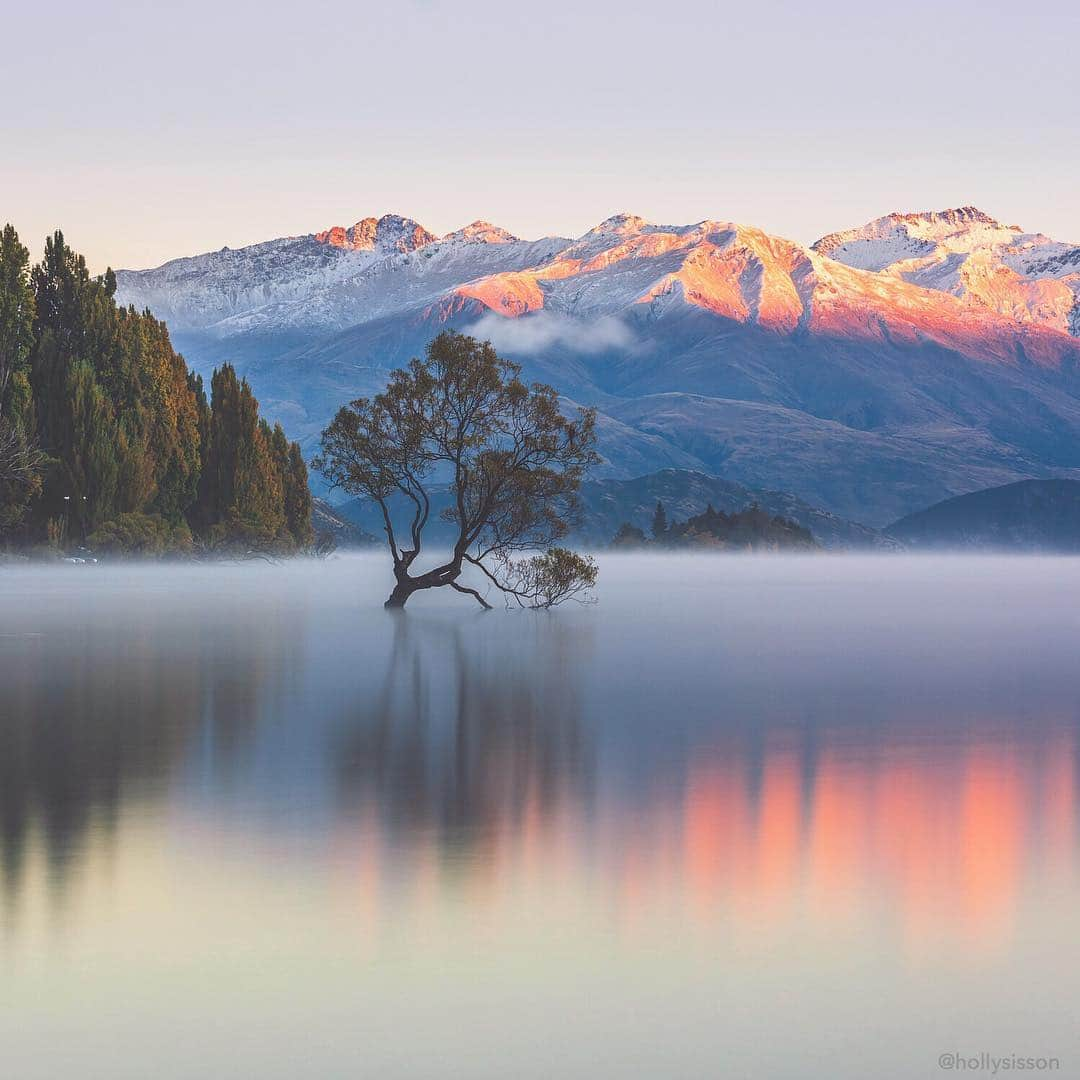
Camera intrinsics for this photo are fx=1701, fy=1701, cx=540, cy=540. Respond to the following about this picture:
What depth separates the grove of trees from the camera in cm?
8156

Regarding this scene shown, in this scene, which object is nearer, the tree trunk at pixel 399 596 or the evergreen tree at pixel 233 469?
the tree trunk at pixel 399 596

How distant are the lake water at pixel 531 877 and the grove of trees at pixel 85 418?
48047 mm

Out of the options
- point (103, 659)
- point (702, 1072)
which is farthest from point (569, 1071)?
point (103, 659)

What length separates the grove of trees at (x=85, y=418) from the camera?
268 feet

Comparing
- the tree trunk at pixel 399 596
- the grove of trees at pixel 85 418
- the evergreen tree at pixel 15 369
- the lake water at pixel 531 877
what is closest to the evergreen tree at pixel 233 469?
the grove of trees at pixel 85 418

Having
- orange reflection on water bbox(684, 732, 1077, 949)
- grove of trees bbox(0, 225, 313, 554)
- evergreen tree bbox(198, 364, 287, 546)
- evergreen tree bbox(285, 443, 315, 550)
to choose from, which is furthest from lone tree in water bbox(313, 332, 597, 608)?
evergreen tree bbox(285, 443, 315, 550)

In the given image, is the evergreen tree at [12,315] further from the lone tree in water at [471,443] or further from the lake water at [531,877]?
the lake water at [531,877]

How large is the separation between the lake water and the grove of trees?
4805 cm

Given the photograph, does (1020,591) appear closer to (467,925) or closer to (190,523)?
(190,523)

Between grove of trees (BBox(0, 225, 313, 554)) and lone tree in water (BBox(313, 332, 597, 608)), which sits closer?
lone tree in water (BBox(313, 332, 597, 608))

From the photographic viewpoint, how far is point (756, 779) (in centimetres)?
2253

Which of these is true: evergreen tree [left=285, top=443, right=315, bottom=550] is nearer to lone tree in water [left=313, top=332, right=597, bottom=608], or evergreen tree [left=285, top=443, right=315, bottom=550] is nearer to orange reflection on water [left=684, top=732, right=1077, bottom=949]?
lone tree in water [left=313, top=332, right=597, bottom=608]

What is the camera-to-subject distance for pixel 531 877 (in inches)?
611

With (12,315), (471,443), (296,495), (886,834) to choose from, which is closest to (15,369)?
(12,315)
